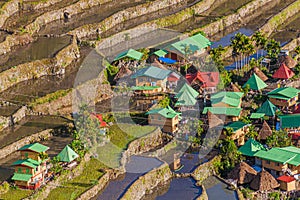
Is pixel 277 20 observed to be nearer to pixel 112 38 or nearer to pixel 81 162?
pixel 112 38

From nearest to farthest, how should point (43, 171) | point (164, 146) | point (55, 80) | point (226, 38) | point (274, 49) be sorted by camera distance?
1. point (43, 171)
2. point (164, 146)
3. point (55, 80)
4. point (274, 49)
5. point (226, 38)

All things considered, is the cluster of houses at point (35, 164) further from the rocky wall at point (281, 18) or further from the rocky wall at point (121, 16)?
the rocky wall at point (281, 18)

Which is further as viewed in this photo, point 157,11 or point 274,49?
point 157,11

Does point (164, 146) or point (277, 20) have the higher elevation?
point (277, 20)

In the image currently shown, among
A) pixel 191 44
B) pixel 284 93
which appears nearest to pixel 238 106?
pixel 284 93

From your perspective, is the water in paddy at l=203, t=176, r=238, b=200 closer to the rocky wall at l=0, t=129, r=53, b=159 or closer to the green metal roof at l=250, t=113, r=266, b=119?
the green metal roof at l=250, t=113, r=266, b=119

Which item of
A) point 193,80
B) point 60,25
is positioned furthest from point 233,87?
point 60,25

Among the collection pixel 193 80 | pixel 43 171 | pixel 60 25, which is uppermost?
pixel 60 25

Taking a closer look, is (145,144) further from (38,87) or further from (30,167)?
(38,87)
